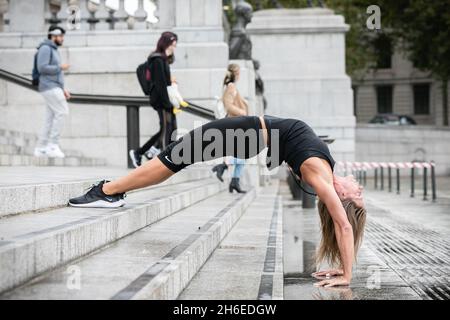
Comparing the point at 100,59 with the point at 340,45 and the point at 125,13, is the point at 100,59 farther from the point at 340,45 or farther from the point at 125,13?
the point at 340,45

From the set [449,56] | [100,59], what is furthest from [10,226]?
[449,56]

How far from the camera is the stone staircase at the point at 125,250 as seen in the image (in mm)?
3629

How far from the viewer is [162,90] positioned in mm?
10047

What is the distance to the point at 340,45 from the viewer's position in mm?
25125

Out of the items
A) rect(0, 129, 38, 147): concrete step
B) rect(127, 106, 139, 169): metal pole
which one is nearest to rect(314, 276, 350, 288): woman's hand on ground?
rect(127, 106, 139, 169): metal pole

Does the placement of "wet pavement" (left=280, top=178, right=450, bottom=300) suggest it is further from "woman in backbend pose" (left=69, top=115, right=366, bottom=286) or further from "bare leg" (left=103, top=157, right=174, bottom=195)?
"bare leg" (left=103, top=157, right=174, bottom=195)

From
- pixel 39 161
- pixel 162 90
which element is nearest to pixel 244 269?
pixel 162 90

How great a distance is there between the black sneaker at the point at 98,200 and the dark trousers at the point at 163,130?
4.21m

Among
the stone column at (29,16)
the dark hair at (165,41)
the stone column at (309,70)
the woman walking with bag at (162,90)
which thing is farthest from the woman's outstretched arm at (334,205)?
the stone column at (309,70)

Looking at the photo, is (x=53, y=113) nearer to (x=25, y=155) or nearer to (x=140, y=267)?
(x=25, y=155)

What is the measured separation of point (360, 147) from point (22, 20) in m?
17.7

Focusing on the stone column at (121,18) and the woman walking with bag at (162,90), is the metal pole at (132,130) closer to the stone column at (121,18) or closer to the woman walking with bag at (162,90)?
the woman walking with bag at (162,90)

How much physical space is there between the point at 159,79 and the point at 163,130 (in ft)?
2.30

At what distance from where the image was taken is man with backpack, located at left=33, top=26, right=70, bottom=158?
1113 cm
